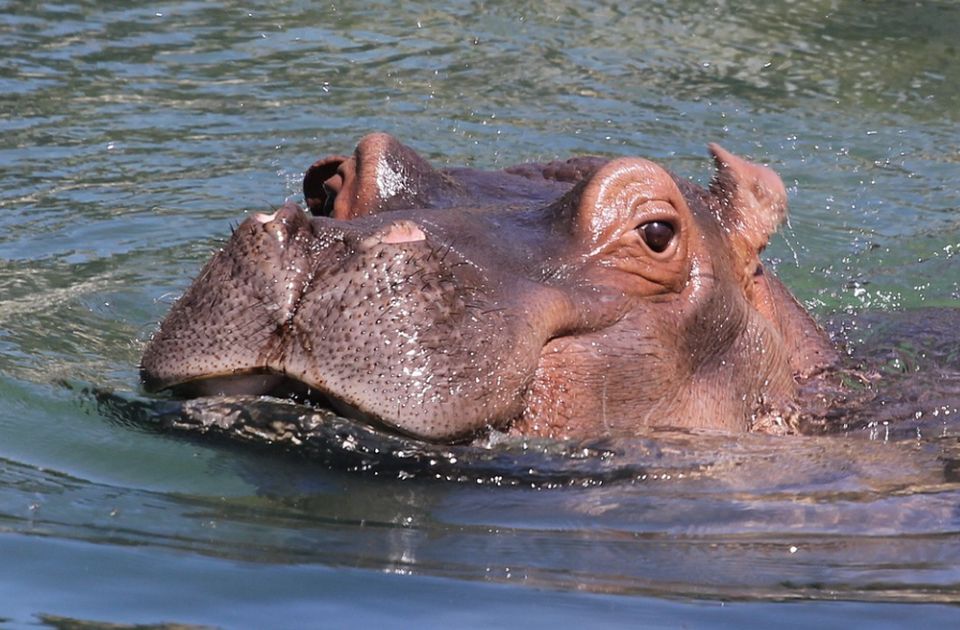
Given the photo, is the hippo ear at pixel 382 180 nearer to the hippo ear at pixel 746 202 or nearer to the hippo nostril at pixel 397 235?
the hippo nostril at pixel 397 235

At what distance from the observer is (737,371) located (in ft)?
17.4

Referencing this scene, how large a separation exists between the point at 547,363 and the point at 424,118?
603 centimetres

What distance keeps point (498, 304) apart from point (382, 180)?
94 centimetres

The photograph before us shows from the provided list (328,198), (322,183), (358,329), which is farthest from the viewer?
(322,183)

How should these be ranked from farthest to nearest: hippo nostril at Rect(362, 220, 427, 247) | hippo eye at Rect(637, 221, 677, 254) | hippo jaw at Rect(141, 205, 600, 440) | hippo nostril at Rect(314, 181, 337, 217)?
1. hippo nostril at Rect(314, 181, 337, 217)
2. hippo eye at Rect(637, 221, 677, 254)
3. hippo nostril at Rect(362, 220, 427, 247)
4. hippo jaw at Rect(141, 205, 600, 440)

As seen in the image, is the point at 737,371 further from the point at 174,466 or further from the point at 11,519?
the point at 11,519

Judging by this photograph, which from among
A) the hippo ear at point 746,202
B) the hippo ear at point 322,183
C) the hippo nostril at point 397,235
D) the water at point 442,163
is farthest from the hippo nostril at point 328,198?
the hippo ear at point 746,202

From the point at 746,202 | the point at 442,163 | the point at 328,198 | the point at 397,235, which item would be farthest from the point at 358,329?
the point at 442,163

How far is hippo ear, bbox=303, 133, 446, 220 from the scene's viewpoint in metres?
5.09

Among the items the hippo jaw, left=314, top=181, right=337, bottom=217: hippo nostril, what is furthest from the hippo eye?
left=314, top=181, right=337, bottom=217: hippo nostril

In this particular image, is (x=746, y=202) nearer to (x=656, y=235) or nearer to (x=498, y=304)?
Answer: (x=656, y=235)

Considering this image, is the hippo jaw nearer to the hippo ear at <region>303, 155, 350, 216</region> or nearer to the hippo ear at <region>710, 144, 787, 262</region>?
the hippo ear at <region>303, 155, 350, 216</region>

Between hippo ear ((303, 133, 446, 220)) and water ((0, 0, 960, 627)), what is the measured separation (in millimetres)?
861

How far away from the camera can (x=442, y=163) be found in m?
9.59
